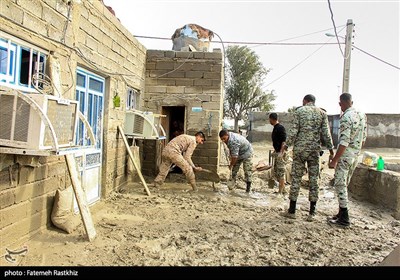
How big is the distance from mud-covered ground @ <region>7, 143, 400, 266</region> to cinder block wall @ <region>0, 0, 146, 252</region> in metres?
0.33

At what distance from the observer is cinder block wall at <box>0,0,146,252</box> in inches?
121

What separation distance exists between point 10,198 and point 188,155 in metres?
4.02

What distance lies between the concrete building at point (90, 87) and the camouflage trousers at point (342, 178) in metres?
3.51

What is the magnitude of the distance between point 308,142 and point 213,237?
6.98 feet

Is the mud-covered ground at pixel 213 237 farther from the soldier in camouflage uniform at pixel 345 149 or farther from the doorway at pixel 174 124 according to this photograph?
the doorway at pixel 174 124

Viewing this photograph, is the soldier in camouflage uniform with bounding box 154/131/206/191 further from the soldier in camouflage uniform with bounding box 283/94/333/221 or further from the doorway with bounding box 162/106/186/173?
the soldier in camouflage uniform with bounding box 283/94/333/221

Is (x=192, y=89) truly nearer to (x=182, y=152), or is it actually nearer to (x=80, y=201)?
(x=182, y=152)

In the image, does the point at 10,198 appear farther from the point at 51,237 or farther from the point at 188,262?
the point at 188,262

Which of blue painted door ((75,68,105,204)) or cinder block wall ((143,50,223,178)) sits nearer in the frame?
blue painted door ((75,68,105,204))

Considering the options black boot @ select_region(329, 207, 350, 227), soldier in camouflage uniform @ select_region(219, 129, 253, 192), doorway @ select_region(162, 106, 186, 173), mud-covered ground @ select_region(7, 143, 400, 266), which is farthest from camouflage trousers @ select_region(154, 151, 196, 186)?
black boot @ select_region(329, 207, 350, 227)

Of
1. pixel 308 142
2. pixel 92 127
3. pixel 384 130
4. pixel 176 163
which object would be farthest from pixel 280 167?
pixel 384 130

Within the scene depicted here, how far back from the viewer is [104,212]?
16.0ft

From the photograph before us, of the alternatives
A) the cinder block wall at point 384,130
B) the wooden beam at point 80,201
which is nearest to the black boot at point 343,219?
the wooden beam at point 80,201

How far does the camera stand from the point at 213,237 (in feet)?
12.6
